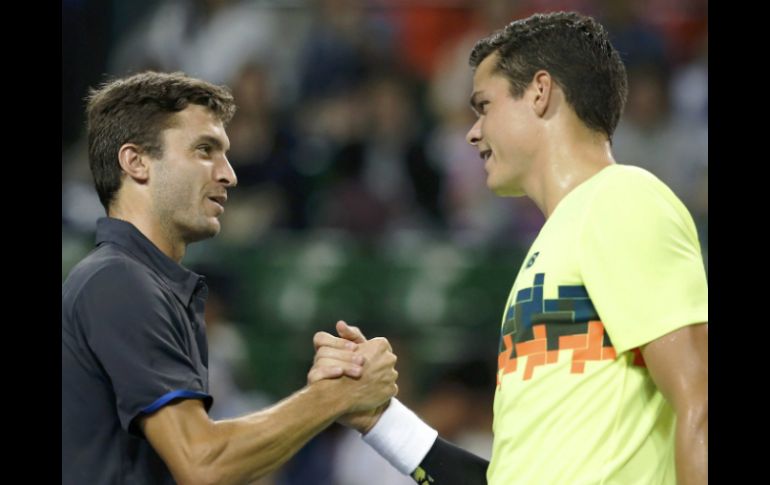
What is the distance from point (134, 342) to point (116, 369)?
0.30 ft

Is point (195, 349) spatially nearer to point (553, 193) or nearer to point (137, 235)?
point (137, 235)

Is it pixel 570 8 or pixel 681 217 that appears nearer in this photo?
pixel 681 217

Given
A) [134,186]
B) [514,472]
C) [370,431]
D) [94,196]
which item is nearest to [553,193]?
[514,472]

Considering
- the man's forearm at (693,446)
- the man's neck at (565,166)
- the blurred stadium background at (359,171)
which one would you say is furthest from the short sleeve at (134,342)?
the blurred stadium background at (359,171)

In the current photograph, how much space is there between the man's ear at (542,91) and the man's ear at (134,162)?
1.34m

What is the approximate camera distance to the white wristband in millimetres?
4020

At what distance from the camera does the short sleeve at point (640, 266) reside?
9.91 ft

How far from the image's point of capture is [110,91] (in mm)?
4172

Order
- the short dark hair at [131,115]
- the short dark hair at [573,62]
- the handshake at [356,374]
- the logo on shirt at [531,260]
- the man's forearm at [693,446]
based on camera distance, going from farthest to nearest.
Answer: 1. the short dark hair at [131,115]
2. the handshake at [356,374]
3. the short dark hair at [573,62]
4. the logo on shirt at [531,260]
5. the man's forearm at [693,446]

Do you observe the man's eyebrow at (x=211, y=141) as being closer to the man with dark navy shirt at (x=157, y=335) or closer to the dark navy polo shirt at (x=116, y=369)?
the man with dark navy shirt at (x=157, y=335)

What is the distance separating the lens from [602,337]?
125 inches

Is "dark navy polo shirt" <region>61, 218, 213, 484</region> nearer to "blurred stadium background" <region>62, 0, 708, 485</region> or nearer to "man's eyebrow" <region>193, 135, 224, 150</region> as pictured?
"man's eyebrow" <region>193, 135, 224, 150</region>

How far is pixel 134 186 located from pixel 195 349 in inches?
24.8

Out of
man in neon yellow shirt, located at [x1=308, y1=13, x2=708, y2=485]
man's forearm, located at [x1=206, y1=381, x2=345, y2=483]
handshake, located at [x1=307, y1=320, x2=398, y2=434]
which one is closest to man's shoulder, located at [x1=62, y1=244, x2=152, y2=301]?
man's forearm, located at [x1=206, y1=381, x2=345, y2=483]
